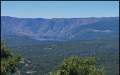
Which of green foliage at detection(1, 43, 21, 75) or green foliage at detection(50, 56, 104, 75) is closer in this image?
green foliage at detection(1, 43, 21, 75)

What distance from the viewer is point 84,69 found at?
20203 millimetres

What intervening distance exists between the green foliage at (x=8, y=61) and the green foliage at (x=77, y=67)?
2194 millimetres

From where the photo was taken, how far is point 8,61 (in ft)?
63.3

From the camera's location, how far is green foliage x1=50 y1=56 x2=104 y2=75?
20.2m

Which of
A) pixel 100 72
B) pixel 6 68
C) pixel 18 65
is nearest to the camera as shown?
pixel 6 68

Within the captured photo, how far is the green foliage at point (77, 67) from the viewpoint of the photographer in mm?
20203

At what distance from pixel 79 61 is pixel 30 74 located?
13023 cm

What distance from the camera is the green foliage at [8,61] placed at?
18812 mm

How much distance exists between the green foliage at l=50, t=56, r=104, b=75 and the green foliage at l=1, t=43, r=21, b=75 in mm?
2194

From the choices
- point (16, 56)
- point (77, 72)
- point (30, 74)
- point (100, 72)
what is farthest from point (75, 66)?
point (30, 74)

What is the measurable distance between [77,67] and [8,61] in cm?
367

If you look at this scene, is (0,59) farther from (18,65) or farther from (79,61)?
(79,61)

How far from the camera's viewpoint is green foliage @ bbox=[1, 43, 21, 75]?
18812 millimetres

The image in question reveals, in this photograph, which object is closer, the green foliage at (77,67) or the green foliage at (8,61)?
the green foliage at (8,61)
